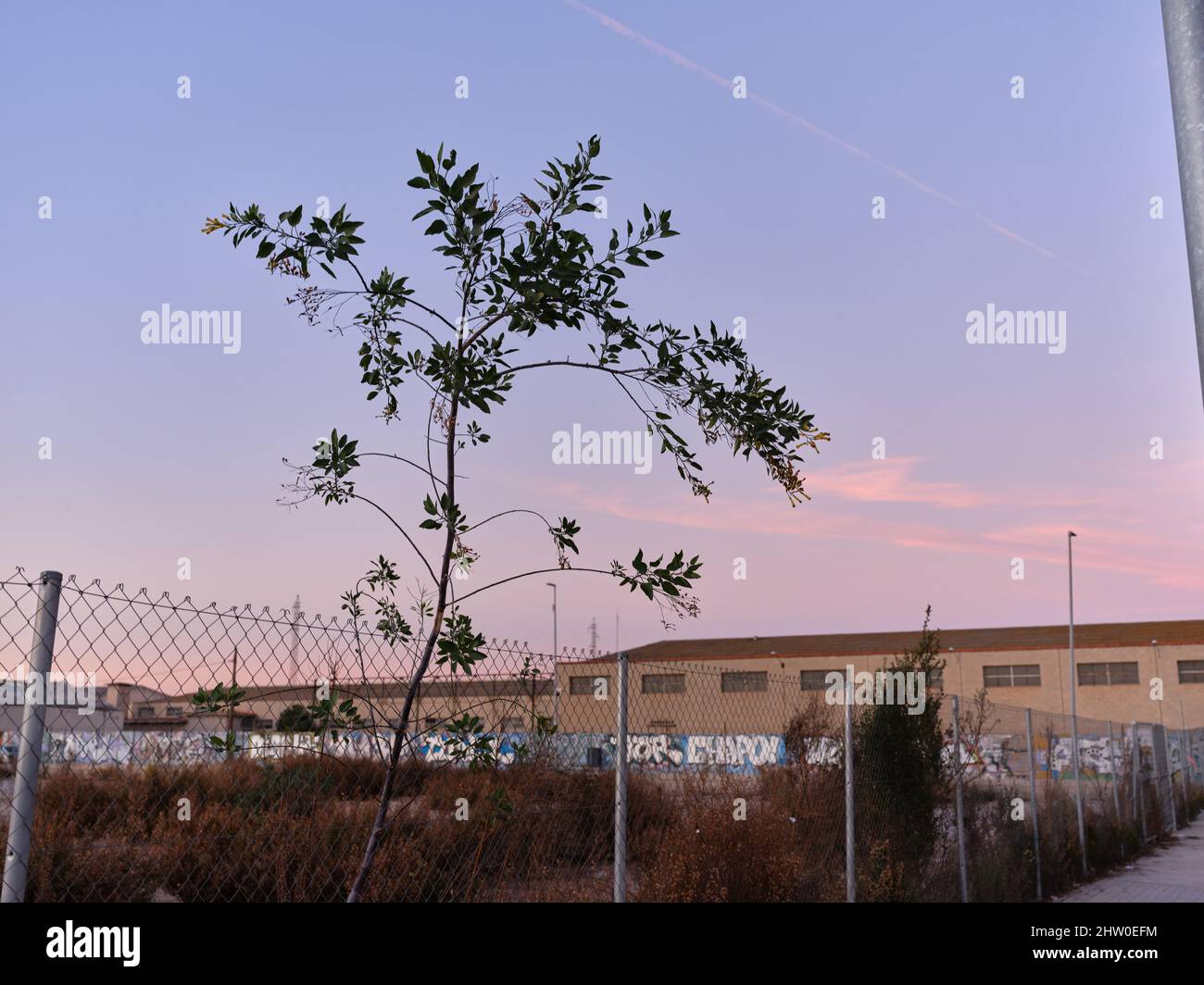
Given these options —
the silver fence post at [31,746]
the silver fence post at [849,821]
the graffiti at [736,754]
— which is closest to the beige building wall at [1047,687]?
the graffiti at [736,754]

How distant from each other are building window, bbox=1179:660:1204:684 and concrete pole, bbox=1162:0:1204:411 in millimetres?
55517

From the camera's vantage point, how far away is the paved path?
41.8ft

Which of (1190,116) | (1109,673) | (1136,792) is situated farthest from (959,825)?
(1109,673)

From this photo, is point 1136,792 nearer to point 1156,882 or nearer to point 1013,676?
point 1156,882

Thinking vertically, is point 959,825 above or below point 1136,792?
above

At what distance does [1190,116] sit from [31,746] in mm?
4323

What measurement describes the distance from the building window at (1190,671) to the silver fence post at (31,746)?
56.9 meters

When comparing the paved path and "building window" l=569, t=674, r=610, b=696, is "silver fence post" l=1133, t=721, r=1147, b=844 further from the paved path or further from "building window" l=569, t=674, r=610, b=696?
"building window" l=569, t=674, r=610, b=696

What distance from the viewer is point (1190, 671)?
52.0 m

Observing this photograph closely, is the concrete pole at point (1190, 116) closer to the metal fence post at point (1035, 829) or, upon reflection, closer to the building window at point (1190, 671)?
the metal fence post at point (1035, 829)

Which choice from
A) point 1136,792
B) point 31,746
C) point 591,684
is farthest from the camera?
point 591,684
